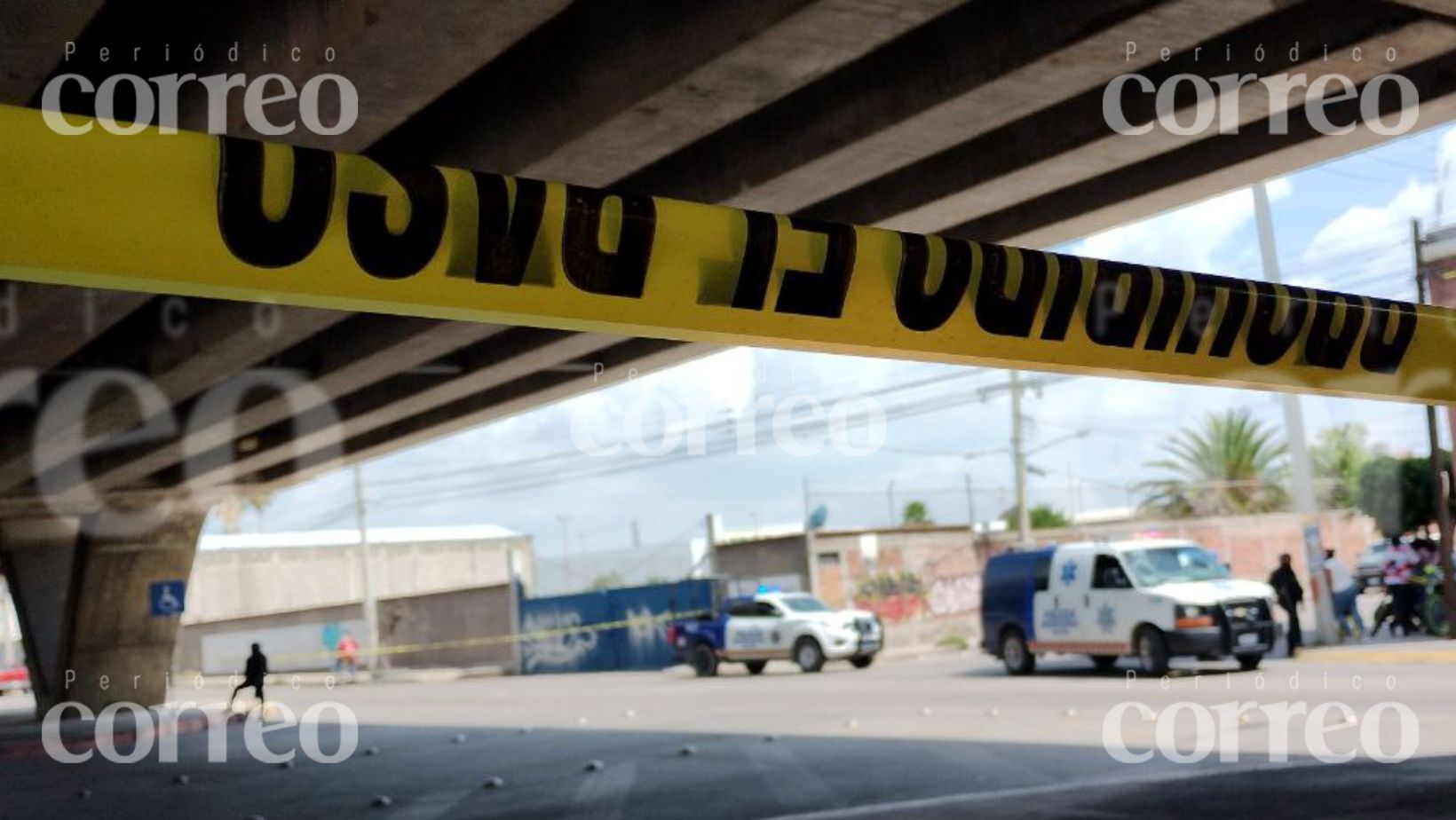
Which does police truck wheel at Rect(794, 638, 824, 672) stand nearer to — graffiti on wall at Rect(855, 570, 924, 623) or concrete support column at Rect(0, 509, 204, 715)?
graffiti on wall at Rect(855, 570, 924, 623)

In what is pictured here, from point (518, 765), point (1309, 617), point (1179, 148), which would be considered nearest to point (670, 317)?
point (1179, 148)

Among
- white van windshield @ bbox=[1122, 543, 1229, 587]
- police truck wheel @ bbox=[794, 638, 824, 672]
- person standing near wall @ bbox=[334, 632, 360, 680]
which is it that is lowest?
person standing near wall @ bbox=[334, 632, 360, 680]

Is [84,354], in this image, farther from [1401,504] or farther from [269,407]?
[1401,504]

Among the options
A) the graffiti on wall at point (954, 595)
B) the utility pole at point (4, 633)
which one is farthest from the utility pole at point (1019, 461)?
the utility pole at point (4, 633)

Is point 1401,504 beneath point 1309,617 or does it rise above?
above

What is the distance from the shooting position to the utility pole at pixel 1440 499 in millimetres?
22438

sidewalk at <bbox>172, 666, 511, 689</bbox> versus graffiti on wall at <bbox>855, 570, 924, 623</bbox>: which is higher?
graffiti on wall at <bbox>855, 570, 924, 623</bbox>

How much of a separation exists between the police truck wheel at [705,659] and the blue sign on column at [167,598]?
35.8 ft

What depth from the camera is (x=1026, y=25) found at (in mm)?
8914

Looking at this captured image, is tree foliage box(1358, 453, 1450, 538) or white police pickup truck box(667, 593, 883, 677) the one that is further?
tree foliage box(1358, 453, 1450, 538)

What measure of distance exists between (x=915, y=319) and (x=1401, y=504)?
3429cm

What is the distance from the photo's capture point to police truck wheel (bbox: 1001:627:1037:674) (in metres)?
22.9

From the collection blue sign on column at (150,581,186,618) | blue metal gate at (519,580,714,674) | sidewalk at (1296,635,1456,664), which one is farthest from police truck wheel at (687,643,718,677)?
sidewalk at (1296,635,1456,664)

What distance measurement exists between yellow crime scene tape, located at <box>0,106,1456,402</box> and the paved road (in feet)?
9.79
